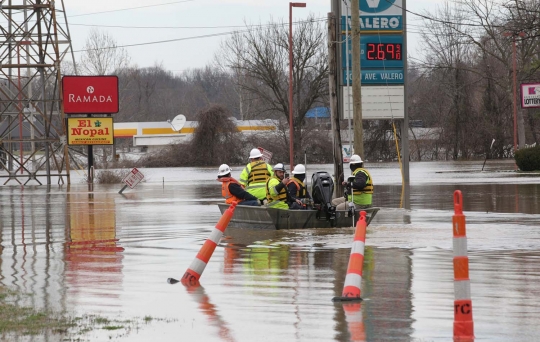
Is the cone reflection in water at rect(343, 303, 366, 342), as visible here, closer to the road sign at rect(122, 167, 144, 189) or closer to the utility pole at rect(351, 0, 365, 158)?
the utility pole at rect(351, 0, 365, 158)

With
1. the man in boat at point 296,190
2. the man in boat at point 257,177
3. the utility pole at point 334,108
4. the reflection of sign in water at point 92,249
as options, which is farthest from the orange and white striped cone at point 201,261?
the utility pole at point 334,108

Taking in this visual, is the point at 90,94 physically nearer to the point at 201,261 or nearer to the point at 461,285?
the point at 201,261

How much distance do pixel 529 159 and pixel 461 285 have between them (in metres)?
40.9

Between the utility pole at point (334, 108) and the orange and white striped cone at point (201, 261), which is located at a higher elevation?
the utility pole at point (334, 108)

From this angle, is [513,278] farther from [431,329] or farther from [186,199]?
[186,199]

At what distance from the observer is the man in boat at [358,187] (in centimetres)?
1839

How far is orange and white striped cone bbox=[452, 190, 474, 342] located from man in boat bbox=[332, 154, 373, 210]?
11.1 m

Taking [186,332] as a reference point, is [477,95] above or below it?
above

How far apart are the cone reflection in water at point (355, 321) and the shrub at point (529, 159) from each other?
129ft

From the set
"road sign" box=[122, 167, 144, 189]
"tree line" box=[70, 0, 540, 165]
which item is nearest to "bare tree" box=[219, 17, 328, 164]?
→ "tree line" box=[70, 0, 540, 165]

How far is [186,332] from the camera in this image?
7.60m

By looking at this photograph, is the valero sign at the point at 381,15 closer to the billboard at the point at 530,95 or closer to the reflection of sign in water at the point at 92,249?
the reflection of sign in water at the point at 92,249

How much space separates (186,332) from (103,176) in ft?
134

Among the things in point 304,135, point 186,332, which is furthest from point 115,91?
point 186,332
